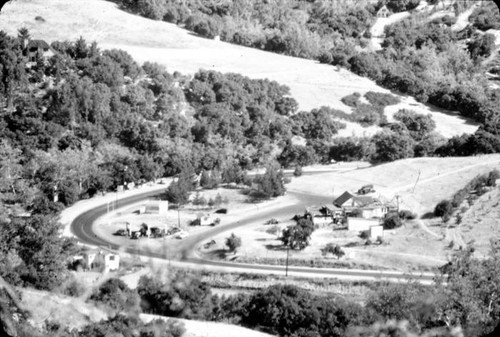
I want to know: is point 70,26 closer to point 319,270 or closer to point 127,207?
point 127,207

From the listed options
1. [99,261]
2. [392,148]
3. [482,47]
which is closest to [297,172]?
[392,148]

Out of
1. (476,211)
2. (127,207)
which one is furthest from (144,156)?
(476,211)

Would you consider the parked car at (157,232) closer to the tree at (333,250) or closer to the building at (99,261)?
the building at (99,261)

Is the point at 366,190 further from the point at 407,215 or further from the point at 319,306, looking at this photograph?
the point at 319,306

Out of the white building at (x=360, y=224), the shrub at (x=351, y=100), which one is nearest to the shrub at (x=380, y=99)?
the shrub at (x=351, y=100)

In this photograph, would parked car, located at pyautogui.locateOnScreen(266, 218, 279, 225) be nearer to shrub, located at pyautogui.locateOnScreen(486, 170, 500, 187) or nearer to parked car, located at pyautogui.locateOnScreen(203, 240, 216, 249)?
parked car, located at pyautogui.locateOnScreen(203, 240, 216, 249)
